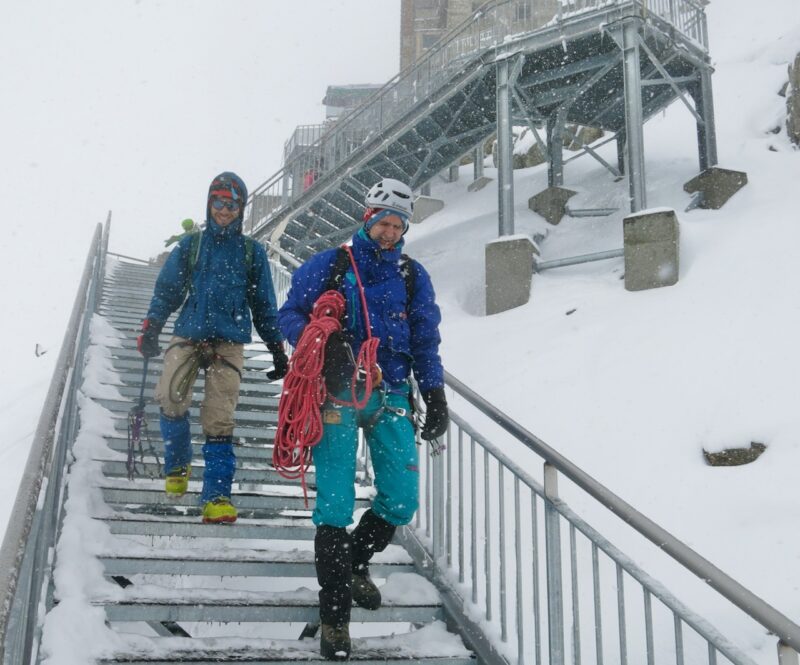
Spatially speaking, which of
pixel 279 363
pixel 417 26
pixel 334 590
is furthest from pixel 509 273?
pixel 417 26

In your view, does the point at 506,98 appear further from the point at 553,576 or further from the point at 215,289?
the point at 553,576

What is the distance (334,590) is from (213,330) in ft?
5.79

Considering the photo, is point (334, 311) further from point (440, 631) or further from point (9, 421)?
point (9, 421)

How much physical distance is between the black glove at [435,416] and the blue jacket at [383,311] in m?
0.04

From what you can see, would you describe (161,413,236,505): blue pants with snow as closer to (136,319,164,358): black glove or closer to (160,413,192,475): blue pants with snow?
(160,413,192,475): blue pants with snow

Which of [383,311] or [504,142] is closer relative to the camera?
[383,311]

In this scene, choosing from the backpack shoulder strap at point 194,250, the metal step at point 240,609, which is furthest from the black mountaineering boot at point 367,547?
the backpack shoulder strap at point 194,250

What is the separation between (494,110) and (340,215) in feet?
12.7

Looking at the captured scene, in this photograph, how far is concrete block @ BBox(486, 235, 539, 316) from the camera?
1069cm

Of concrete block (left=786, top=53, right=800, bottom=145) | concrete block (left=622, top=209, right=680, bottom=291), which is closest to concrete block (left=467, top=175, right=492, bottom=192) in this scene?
concrete block (left=786, top=53, right=800, bottom=145)

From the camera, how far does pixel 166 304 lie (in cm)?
412

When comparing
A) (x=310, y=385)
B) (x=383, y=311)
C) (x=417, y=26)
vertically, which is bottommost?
(x=310, y=385)

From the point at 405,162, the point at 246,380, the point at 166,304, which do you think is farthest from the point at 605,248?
the point at 166,304

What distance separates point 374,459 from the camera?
318 cm
